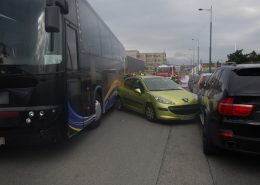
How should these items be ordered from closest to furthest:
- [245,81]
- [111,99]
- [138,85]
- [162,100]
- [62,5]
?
1. [245,81]
2. [62,5]
3. [162,100]
4. [138,85]
5. [111,99]

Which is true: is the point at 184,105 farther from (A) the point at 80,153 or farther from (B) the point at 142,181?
A: (B) the point at 142,181

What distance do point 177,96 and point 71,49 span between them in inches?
175

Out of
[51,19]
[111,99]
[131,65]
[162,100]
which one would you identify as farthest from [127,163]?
[131,65]

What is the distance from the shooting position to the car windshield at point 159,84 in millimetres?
10230

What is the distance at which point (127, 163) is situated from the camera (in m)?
5.35

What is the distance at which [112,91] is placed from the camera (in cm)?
1186

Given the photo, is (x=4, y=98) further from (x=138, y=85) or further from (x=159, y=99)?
(x=138, y=85)

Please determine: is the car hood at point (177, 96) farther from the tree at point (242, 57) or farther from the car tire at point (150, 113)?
the tree at point (242, 57)

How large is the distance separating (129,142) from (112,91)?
5.18 m

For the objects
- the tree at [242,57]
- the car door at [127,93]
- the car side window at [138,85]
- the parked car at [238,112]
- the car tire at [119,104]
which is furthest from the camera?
the tree at [242,57]

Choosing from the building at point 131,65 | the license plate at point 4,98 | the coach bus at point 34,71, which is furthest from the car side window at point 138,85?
the building at point 131,65

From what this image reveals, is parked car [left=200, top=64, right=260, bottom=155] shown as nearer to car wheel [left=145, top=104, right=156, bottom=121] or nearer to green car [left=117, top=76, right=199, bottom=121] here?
green car [left=117, top=76, right=199, bottom=121]

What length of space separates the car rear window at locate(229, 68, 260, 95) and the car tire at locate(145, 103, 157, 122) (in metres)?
4.48

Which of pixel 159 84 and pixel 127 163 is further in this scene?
pixel 159 84
